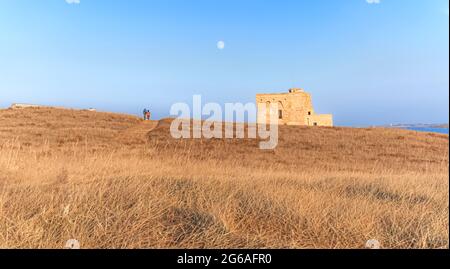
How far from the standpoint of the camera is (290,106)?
35.6 meters

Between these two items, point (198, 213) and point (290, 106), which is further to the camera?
point (290, 106)

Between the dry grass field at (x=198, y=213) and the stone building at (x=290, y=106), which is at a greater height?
the stone building at (x=290, y=106)

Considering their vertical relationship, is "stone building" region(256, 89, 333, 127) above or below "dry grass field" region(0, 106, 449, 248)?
above

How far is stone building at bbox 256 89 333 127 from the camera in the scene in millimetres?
35312

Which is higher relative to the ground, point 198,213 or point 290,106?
point 290,106

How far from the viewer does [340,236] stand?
2.52 metres

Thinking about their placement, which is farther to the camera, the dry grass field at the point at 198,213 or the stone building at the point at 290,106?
the stone building at the point at 290,106

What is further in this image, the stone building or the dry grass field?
the stone building

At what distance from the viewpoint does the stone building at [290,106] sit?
35312 mm
